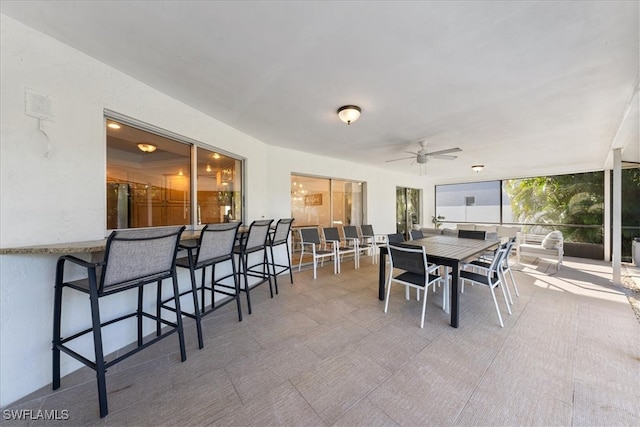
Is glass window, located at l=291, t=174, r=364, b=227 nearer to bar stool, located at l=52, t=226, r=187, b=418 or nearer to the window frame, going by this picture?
the window frame

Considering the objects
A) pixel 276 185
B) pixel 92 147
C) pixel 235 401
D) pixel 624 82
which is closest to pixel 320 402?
pixel 235 401

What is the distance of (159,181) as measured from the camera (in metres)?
2.68

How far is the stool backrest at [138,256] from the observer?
53.7 inches

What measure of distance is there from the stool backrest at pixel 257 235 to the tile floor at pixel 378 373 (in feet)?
2.53

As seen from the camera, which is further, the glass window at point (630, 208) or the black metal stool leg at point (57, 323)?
the glass window at point (630, 208)

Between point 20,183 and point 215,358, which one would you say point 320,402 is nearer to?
point 215,358

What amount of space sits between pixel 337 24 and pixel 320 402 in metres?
2.47

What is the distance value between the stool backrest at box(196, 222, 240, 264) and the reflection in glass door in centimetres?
615

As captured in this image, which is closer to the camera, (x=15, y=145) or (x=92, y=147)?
(x=15, y=145)

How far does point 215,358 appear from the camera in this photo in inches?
74.5

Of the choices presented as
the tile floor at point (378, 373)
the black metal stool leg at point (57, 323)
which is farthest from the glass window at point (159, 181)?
the tile floor at point (378, 373)

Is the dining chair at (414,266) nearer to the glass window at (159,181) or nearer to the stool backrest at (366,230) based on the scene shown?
the glass window at (159,181)

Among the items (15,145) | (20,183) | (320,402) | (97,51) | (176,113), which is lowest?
(320,402)

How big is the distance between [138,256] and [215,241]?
69 centimetres
